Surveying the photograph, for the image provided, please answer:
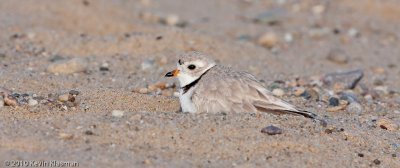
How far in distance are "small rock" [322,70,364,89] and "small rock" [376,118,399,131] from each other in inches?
56.1

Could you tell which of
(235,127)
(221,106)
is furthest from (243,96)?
(235,127)

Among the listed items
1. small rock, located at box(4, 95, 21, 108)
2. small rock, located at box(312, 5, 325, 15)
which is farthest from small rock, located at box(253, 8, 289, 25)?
small rock, located at box(4, 95, 21, 108)

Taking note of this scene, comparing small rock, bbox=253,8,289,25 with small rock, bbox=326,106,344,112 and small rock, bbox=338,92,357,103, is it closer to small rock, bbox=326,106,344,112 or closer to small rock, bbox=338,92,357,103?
small rock, bbox=338,92,357,103

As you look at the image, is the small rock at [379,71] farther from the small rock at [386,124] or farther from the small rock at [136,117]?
the small rock at [136,117]

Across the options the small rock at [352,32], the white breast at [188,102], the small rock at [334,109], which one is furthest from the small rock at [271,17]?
the white breast at [188,102]

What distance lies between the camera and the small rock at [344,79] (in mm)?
6547

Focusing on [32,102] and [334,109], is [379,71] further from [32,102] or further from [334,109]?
[32,102]

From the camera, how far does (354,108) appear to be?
567 cm

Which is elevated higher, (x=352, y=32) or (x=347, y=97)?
(x=352, y=32)

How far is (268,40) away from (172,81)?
9.89 ft

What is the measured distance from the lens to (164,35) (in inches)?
307

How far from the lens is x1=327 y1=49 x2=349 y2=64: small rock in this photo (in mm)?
8133
